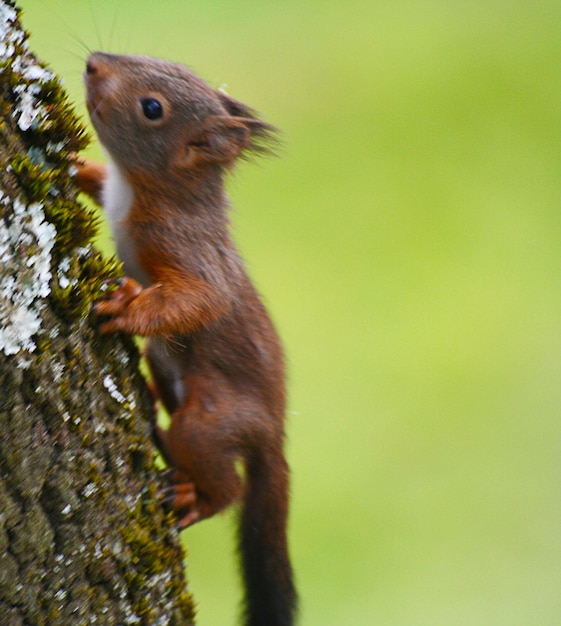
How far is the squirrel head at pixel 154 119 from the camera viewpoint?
3.39 m

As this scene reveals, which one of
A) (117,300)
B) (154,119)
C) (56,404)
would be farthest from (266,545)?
(154,119)

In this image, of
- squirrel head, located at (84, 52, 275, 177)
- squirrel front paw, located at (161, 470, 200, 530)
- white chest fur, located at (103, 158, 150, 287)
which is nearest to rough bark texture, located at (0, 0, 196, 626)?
squirrel front paw, located at (161, 470, 200, 530)

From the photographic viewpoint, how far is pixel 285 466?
3.29 m

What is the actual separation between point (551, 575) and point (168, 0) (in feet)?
19.0

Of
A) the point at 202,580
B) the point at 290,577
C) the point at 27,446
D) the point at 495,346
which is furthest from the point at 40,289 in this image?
the point at 495,346

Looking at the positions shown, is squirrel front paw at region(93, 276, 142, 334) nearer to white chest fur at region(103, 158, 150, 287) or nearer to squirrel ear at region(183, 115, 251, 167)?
white chest fur at region(103, 158, 150, 287)

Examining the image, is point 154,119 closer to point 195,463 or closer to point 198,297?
point 198,297

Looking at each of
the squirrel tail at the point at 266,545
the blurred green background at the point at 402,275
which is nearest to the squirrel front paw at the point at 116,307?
the squirrel tail at the point at 266,545

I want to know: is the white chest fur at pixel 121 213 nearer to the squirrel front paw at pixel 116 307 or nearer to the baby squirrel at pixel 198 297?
the baby squirrel at pixel 198 297

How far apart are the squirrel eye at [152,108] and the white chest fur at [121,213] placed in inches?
8.5

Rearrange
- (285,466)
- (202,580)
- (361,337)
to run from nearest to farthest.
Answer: (285,466) → (202,580) → (361,337)

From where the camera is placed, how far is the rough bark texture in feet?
7.13

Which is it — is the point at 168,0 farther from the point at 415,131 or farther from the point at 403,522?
the point at 403,522

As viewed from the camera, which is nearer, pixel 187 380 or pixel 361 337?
pixel 187 380
